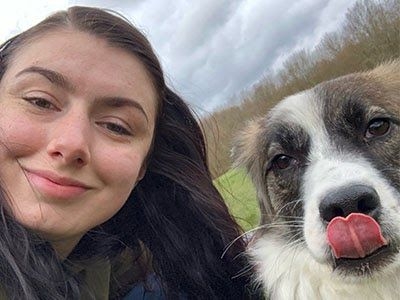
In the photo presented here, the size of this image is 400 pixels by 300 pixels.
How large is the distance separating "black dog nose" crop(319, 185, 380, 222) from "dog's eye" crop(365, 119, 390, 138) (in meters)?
0.70

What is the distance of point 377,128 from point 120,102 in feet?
4.92

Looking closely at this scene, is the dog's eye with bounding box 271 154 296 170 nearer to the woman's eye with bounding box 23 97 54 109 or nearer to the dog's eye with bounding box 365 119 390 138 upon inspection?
the dog's eye with bounding box 365 119 390 138

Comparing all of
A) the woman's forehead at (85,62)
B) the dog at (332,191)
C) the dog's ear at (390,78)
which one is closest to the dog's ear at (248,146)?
the dog at (332,191)

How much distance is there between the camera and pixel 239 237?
3932mm

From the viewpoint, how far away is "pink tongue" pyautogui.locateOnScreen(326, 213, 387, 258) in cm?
274

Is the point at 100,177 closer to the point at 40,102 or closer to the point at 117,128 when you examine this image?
the point at 117,128

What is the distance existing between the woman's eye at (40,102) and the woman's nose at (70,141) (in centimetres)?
10

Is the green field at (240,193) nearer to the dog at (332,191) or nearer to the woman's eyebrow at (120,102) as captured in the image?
the dog at (332,191)

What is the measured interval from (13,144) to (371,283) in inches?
74.3

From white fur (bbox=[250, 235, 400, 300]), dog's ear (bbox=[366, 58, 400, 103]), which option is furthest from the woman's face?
dog's ear (bbox=[366, 58, 400, 103])

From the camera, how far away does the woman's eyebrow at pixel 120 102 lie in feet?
9.54

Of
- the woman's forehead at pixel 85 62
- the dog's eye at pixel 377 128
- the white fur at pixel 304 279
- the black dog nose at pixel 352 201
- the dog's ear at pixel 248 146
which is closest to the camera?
the black dog nose at pixel 352 201

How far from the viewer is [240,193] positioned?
19.0ft

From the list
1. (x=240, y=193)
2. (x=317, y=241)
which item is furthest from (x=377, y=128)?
(x=240, y=193)
